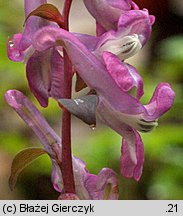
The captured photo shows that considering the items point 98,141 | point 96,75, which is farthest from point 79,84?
point 98,141

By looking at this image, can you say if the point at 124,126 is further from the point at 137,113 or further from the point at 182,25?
the point at 182,25

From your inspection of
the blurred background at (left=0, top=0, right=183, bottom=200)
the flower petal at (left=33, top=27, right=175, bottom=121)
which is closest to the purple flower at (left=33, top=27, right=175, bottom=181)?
the flower petal at (left=33, top=27, right=175, bottom=121)

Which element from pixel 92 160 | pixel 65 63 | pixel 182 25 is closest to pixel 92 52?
pixel 65 63

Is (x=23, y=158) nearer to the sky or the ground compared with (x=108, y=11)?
nearer to the ground

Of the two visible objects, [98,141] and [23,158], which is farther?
[98,141]

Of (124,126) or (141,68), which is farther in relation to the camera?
(141,68)

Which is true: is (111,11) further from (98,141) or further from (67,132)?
(98,141)
